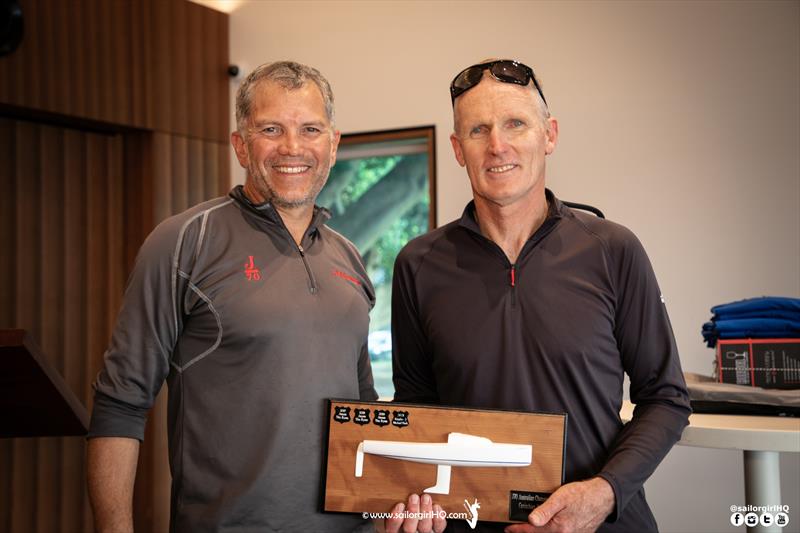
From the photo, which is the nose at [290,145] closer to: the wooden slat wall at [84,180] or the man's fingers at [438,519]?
the man's fingers at [438,519]

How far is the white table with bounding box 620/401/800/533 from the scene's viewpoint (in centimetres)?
183

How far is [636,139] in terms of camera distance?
148 inches

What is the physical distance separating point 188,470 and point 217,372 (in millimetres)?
214

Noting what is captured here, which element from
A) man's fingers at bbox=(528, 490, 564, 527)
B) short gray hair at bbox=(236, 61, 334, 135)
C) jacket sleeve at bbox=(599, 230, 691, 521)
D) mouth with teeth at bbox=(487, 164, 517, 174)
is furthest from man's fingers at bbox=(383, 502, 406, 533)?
short gray hair at bbox=(236, 61, 334, 135)

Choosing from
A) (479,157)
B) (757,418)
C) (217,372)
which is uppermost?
(479,157)

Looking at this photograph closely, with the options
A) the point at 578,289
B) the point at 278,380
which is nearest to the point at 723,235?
the point at 578,289

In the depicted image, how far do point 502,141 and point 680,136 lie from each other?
2198mm

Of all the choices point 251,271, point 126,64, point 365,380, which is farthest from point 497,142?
point 126,64

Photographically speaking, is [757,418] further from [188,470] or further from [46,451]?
[46,451]

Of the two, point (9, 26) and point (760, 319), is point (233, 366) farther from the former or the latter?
point (9, 26)

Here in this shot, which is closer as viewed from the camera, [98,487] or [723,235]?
[98,487]

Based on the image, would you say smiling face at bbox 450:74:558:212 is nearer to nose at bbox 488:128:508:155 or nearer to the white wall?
nose at bbox 488:128:508:155

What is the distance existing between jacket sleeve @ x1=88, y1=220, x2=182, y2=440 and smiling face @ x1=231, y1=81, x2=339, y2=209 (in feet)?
0.88

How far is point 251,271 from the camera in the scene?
182 centimetres
